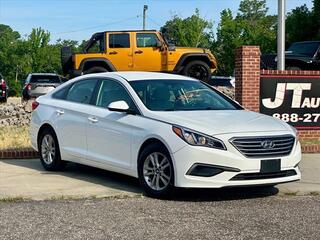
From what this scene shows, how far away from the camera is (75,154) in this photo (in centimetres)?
922

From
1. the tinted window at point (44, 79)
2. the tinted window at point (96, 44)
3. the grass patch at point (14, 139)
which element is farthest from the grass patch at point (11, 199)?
the tinted window at point (44, 79)

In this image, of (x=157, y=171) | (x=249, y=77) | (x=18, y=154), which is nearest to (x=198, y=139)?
(x=157, y=171)

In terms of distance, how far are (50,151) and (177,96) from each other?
249 cm

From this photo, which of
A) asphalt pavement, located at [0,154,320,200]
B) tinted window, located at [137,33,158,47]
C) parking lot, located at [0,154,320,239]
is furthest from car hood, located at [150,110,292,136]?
tinted window, located at [137,33,158,47]

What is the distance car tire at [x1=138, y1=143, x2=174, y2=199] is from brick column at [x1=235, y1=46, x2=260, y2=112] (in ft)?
18.6

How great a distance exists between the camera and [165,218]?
6570 mm

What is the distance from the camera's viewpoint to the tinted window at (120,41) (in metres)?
19.0

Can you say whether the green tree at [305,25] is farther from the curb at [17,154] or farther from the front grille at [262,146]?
the front grille at [262,146]

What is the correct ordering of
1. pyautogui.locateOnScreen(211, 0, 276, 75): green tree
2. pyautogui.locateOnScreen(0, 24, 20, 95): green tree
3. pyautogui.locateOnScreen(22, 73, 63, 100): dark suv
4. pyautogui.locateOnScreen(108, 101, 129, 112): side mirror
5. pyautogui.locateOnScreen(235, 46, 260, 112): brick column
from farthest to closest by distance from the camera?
pyautogui.locateOnScreen(0, 24, 20, 95): green tree < pyautogui.locateOnScreen(211, 0, 276, 75): green tree < pyautogui.locateOnScreen(22, 73, 63, 100): dark suv < pyautogui.locateOnScreen(235, 46, 260, 112): brick column < pyautogui.locateOnScreen(108, 101, 129, 112): side mirror

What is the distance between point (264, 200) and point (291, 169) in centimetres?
51

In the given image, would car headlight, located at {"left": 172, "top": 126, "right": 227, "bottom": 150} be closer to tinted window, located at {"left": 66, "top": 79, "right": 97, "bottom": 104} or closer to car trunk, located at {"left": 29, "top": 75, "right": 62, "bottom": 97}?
tinted window, located at {"left": 66, "top": 79, "right": 97, "bottom": 104}

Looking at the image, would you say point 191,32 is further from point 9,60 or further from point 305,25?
point 9,60

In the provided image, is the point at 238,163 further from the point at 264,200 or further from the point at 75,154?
the point at 75,154

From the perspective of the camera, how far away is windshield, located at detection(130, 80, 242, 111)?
27.3 feet
